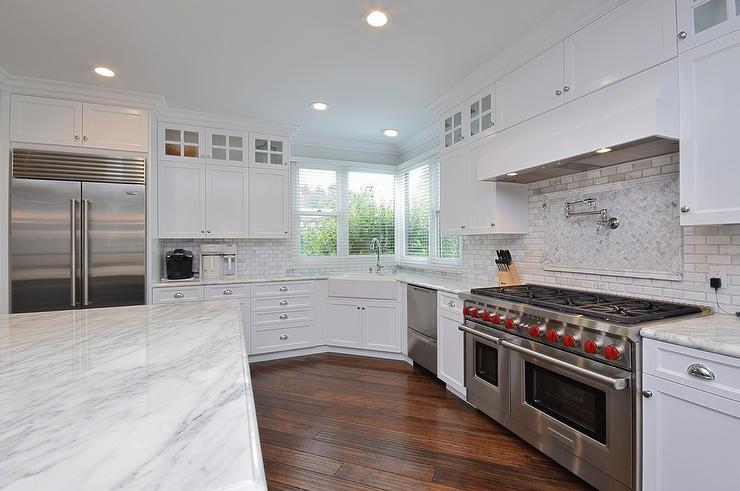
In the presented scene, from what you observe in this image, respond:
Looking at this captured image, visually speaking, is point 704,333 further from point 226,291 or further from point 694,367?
point 226,291

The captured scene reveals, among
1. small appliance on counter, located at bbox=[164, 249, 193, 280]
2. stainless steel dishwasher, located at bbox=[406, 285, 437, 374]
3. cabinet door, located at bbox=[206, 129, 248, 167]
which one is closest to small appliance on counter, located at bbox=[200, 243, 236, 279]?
small appliance on counter, located at bbox=[164, 249, 193, 280]

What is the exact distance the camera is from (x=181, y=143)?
403 cm

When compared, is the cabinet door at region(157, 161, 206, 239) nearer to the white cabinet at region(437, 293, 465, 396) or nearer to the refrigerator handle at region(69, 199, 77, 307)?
the refrigerator handle at region(69, 199, 77, 307)

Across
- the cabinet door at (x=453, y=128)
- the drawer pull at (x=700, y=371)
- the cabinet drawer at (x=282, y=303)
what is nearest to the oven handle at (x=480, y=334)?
the drawer pull at (x=700, y=371)

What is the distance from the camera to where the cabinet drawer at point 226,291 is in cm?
384

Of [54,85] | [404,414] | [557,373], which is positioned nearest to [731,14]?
[557,373]

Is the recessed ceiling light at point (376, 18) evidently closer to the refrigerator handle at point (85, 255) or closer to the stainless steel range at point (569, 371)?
the stainless steel range at point (569, 371)

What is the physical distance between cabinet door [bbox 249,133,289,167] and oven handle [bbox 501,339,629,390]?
10.6 ft

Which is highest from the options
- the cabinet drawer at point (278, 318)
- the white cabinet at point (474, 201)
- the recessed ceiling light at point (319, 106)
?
the recessed ceiling light at point (319, 106)

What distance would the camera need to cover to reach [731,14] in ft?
5.36

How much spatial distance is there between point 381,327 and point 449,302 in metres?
1.14

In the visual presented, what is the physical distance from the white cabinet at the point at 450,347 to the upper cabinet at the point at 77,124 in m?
3.16

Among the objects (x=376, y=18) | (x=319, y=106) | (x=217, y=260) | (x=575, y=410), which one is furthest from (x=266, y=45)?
(x=575, y=410)

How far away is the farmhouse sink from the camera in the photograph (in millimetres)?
3980
